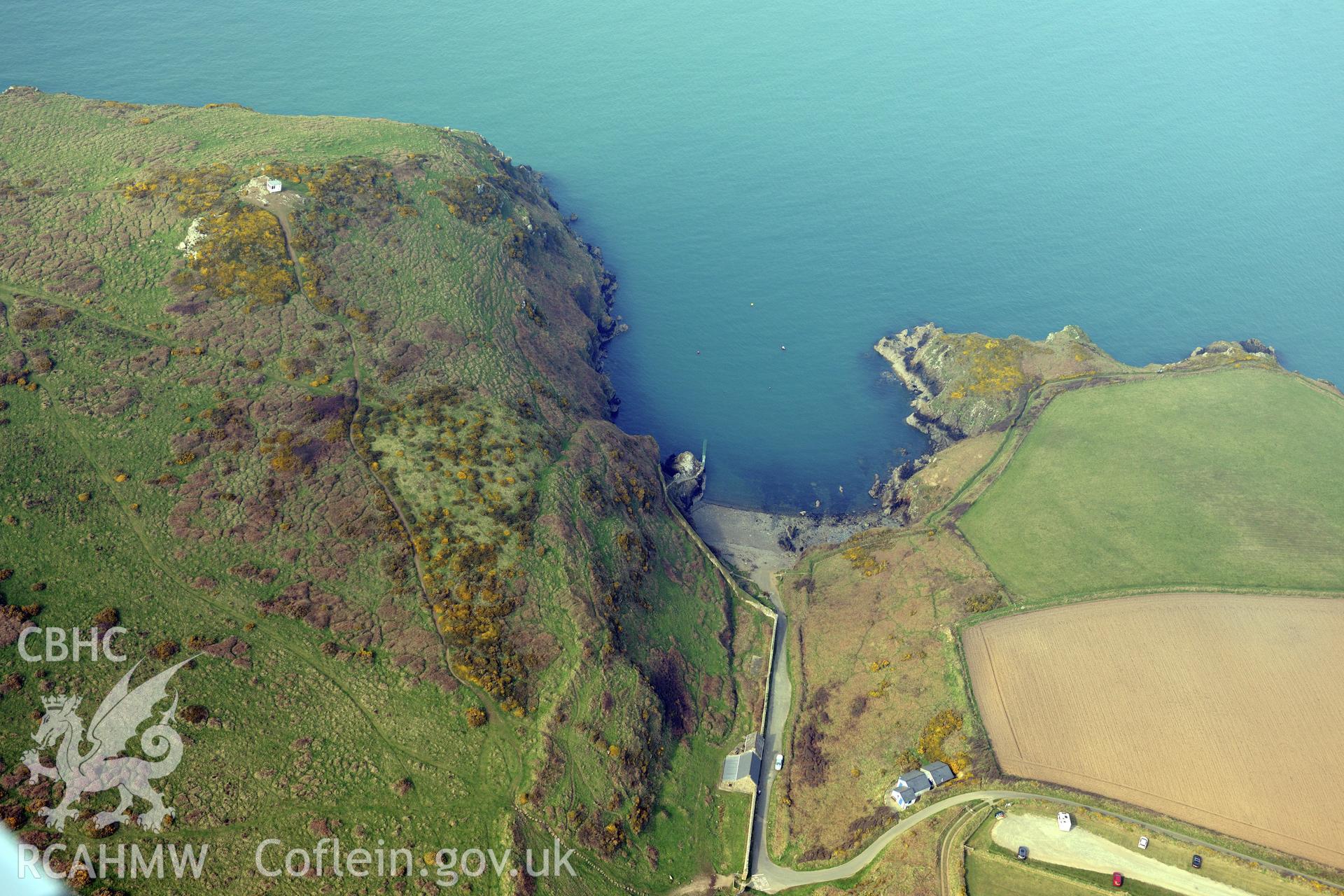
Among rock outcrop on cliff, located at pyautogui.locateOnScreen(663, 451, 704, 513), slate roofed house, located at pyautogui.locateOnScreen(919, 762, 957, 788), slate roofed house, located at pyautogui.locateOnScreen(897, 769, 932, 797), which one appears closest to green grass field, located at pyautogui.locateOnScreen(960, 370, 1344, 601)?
slate roofed house, located at pyautogui.locateOnScreen(919, 762, 957, 788)

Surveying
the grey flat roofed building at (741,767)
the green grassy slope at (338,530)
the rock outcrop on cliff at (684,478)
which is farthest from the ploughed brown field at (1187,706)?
the rock outcrop on cliff at (684,478)

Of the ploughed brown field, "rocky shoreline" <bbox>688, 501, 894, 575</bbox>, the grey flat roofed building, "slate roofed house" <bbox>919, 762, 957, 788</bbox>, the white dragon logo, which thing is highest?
the white dragon logo

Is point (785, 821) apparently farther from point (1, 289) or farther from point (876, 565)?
point (1, 289)

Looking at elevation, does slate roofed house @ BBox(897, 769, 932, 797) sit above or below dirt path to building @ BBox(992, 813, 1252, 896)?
below

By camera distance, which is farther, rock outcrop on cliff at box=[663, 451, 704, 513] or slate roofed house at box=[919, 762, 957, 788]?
rock outcrop on cliff at box=[663, 451, 704, 513]

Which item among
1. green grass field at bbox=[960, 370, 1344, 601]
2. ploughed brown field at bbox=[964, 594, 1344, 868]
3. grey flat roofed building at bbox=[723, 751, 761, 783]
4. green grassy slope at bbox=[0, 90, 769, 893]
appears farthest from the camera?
green grass field at bbox=[960, 370, 1344, 601]

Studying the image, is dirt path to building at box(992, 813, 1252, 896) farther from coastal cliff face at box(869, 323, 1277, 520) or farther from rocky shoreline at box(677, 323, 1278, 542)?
coastal cliff face at box(869, 323, 1277, 520)

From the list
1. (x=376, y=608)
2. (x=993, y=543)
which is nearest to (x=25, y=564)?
(x=376, y=608)
